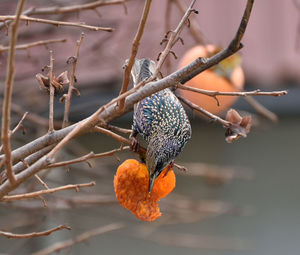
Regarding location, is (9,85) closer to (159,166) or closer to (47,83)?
(47,83)

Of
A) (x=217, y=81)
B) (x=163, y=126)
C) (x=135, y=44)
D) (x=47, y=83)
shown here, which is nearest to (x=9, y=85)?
(x=135, y=44)

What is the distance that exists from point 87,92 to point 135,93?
229 centimetres

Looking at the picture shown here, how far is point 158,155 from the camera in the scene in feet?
5.00

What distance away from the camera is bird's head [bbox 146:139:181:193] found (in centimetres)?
145

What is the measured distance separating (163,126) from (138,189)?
35 centimetres

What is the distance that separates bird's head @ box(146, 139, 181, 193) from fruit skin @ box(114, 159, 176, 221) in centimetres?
2

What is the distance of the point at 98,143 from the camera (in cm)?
453

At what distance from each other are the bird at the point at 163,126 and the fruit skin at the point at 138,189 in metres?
0.08

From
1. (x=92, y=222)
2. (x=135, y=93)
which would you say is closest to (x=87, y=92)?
(x=92, y=222)

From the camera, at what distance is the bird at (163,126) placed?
157 cm

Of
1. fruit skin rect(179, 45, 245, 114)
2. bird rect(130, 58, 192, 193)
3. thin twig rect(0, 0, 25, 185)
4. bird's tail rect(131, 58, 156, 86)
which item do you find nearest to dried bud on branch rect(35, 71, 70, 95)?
bird rect(130, 58, 192, 193)

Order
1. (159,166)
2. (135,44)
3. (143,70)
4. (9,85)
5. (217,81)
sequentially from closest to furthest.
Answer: (9,85) → (135,44) → (159,166) → (143,70) → (217,81)

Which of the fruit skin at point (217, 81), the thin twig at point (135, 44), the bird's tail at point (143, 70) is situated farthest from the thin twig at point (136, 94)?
the fruit skin at point (217, 81)

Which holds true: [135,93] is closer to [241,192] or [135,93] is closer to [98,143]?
[98,143]
